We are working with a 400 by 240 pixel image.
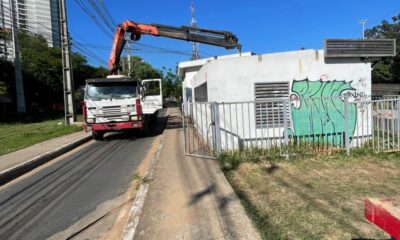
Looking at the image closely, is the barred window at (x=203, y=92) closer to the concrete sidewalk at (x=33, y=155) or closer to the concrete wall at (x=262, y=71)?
the concrete wall at (x=262, y=71)

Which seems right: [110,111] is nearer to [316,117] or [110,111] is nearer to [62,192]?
[62,192]

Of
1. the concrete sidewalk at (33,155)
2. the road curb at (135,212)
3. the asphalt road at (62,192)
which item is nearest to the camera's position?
the road curb at (135,212)

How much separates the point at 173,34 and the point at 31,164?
9.76 metres

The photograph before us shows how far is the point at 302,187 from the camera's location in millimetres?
6891

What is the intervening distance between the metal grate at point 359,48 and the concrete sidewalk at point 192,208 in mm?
4807

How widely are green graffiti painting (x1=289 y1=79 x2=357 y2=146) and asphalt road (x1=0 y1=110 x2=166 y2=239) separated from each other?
455 centimetres

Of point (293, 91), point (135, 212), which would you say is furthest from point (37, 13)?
point (135, 212)

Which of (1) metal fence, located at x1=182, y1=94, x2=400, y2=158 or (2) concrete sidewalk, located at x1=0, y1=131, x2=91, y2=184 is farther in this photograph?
(1) metal fence, located at x1=182, y1=94, x2=400, y2=158

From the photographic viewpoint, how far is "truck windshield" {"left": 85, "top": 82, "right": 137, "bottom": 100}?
1588 centimetres

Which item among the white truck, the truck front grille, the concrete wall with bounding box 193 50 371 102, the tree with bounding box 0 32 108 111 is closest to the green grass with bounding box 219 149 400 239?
the concrete wall with bounding box 193 50 371 102

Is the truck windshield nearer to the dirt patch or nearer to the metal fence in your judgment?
the metal fence

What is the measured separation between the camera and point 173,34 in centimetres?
1809

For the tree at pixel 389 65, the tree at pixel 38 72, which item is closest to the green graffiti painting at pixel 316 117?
the tree at pixel 38 72

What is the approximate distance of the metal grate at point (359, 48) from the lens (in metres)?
10.5
